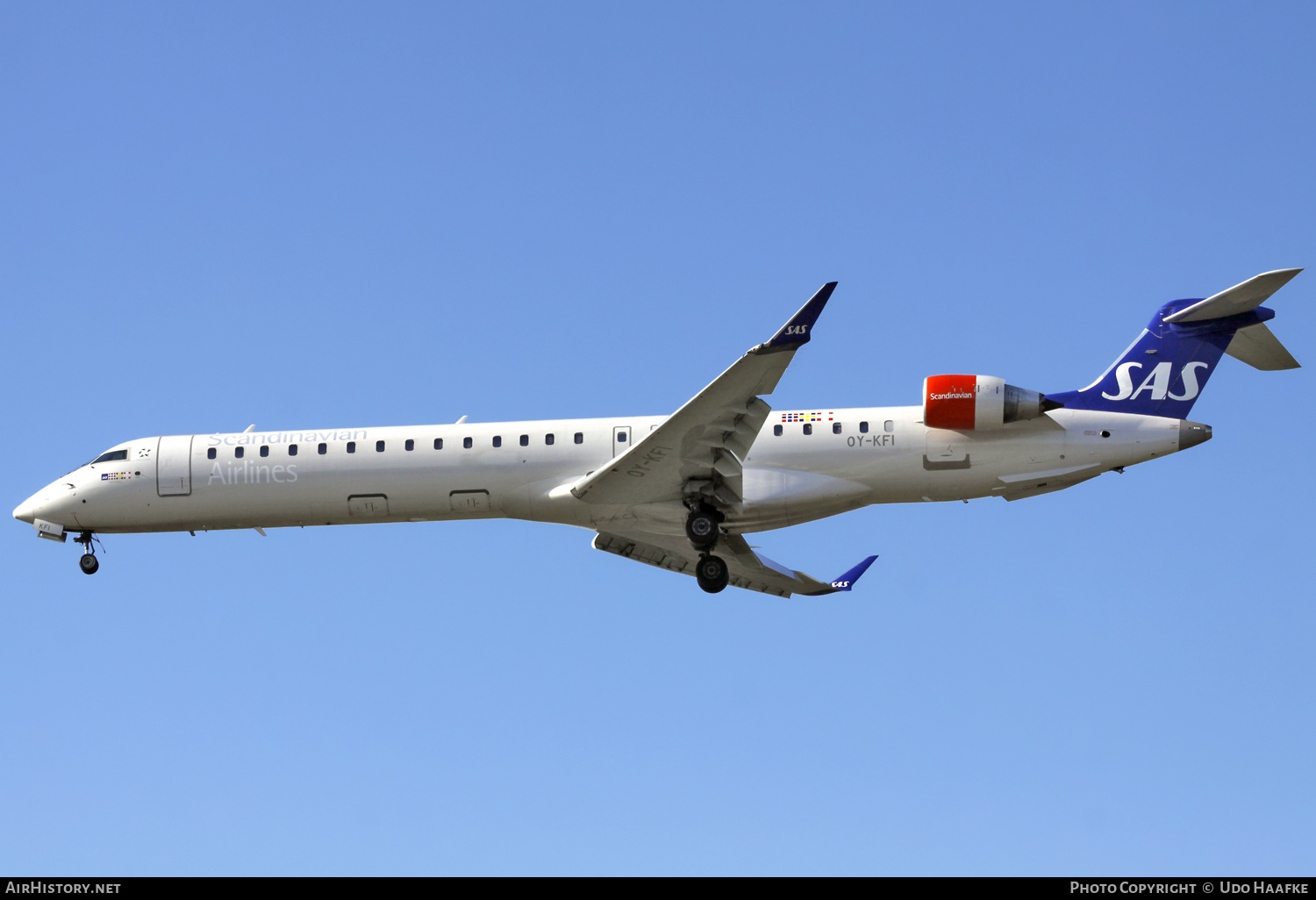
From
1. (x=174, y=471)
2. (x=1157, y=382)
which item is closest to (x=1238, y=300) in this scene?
(x=1157, y=382)

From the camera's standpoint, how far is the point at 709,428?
76.2 feet

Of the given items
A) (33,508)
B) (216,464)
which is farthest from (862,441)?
(33,508)

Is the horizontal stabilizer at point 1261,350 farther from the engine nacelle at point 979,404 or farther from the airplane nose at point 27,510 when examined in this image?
the airplane nose at point 27,510

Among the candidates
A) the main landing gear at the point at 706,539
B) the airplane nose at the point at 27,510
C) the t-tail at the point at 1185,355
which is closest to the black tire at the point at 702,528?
the main landing gear at the point at 706,539

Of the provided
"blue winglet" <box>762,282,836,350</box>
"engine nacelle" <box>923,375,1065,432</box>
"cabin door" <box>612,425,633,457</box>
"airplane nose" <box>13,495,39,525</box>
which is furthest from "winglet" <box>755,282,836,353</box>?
"airplane nose" <box>13,495,39,525</box>

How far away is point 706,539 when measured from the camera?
966 inches

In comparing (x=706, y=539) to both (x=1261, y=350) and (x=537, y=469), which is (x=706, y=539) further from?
(x=1261, y=350)

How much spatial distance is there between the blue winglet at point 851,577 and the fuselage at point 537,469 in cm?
437

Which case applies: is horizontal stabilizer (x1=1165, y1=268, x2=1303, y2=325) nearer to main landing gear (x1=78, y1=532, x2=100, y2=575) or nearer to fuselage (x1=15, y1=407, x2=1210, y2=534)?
fuselage (x1=15, y1=407, x2=1210, y2=534)

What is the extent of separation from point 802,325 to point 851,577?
9840 millimetres

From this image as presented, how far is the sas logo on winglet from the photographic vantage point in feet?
83.6

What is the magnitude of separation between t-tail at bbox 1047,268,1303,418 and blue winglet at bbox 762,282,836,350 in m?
6.29

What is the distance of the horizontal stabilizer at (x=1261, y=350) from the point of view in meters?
25.8
